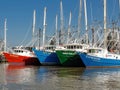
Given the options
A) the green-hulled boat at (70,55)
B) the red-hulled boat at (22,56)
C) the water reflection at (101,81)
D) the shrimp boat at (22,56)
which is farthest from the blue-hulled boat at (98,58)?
the red-hulled boat at (22,56)

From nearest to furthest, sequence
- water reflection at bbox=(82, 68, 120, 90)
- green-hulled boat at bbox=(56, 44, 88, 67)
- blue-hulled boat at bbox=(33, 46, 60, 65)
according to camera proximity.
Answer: water reflection at bbox=(82, 68, 120, 90), green-hulled boat at bbox=(56, 44, 88, 67), blue-hulled boat at bbox=(33, 46, 60, 65)

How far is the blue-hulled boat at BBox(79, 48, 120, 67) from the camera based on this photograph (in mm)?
62438

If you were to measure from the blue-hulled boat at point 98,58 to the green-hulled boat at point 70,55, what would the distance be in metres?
2.89

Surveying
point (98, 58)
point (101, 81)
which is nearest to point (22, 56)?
point (98, 58)

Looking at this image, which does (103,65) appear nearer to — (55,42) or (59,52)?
(59,52)

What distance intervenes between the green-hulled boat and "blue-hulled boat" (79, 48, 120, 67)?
289 cm

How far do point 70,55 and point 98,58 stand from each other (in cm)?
566

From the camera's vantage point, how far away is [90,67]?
6331 centimetres

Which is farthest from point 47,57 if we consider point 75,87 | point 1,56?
point 75,87

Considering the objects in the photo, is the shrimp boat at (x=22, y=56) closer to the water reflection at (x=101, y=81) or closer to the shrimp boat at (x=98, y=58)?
the shrimp boat at (x=98, y=58)

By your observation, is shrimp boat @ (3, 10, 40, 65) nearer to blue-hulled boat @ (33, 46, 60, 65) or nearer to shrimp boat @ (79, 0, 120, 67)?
blue-hulled boat @ (33, 46, 60, 65)

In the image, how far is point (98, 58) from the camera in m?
63.0

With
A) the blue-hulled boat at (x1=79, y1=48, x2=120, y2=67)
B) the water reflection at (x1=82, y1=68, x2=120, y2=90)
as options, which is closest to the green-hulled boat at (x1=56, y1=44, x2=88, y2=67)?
the blue-hulled boat at (x1=79, y1=48, x2=120, y2=67)

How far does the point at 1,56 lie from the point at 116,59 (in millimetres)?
44870
